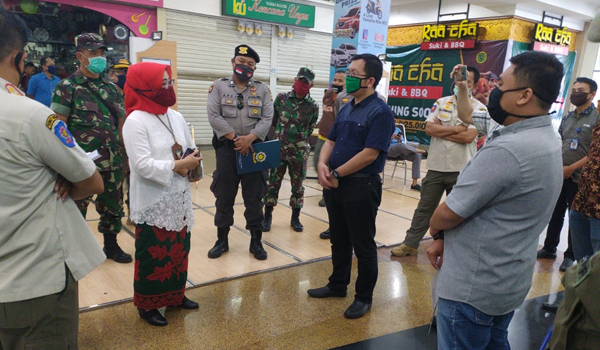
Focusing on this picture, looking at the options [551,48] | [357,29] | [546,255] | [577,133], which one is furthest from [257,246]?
[551,48]

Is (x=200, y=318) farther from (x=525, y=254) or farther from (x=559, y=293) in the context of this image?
(x=559, y=293)

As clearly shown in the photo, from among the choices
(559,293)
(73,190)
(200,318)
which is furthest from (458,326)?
(559,293)

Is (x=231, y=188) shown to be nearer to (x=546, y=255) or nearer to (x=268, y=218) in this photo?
(x=268, y=218)

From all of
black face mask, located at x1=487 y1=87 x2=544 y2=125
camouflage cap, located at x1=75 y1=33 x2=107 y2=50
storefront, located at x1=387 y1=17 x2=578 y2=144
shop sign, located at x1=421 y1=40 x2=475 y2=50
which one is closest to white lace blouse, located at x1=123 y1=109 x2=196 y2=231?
camouflage cap, located at x1=75 y1=33 x2=107 y2=50

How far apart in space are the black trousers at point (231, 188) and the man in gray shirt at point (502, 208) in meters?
2.09

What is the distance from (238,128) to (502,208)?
2.36 m

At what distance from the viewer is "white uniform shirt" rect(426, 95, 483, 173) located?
3322mm

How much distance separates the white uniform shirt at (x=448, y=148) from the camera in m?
3.32

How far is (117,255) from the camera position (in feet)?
10.7

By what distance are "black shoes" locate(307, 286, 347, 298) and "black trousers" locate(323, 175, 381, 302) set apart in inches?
8.6

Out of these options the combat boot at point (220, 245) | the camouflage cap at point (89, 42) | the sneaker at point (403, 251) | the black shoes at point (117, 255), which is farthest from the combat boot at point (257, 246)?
the camouflage cap at point (89, 42)

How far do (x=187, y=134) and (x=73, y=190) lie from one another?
111 centimetres

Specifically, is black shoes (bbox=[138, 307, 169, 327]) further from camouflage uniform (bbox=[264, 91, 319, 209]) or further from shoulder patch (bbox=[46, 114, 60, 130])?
camouflage uniform (bbox=[264, 91, 319, 209])

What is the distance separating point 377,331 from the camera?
253cm
